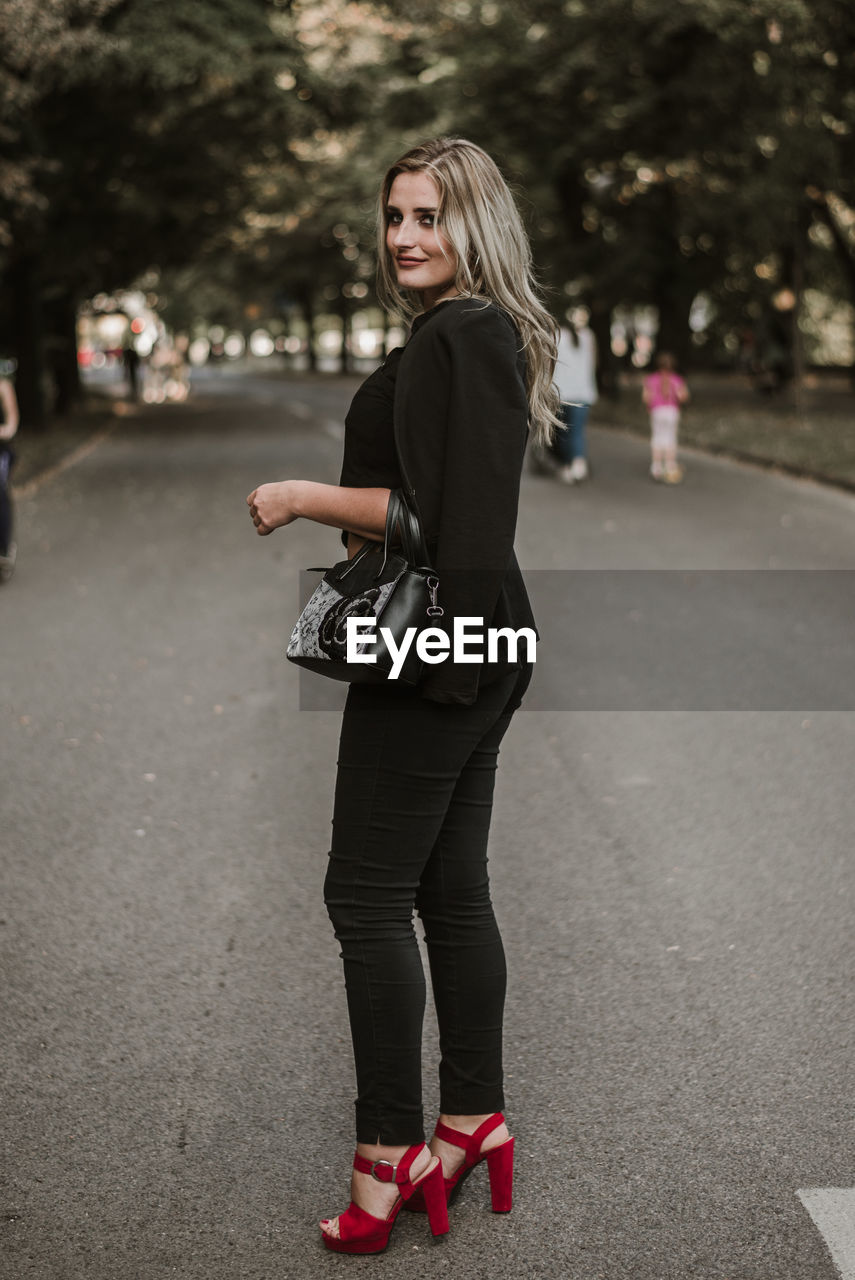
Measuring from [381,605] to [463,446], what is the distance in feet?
0.98

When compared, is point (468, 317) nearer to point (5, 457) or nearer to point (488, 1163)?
point (488, 1163)

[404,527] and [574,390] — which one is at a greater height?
[404,527]

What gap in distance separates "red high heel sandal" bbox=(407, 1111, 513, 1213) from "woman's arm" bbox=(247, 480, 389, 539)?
117 cm

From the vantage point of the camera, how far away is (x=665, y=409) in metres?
17.7

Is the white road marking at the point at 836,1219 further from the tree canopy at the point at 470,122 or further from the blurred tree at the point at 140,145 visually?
the blurred tree at the point at 140,145

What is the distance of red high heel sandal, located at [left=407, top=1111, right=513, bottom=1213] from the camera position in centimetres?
301

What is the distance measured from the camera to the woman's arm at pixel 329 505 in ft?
8.91

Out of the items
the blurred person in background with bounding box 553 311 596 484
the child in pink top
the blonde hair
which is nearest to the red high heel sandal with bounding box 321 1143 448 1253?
the blonde hair

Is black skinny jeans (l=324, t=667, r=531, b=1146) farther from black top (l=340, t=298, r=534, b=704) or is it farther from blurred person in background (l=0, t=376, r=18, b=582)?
blurred person in background (l=0, t=376, r=18, b=582)

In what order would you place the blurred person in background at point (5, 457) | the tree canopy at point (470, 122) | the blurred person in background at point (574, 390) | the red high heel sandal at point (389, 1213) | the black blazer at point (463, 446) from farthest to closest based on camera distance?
the tree canopy at point (470, 122) → the blurred person in background at point (574, 390) → the blurred person in background at point (5, 457) → the red high heel sandal at point (389, 1213) → the black blazer at point (463, 446)

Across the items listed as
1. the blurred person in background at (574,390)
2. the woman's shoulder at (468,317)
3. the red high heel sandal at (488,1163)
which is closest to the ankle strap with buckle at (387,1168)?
the red high heel sandal at (488,1163)

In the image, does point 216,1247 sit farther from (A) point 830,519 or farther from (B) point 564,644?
(A) point 830,519

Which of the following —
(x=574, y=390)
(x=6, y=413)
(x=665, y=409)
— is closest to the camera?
(x=6, y=413)
